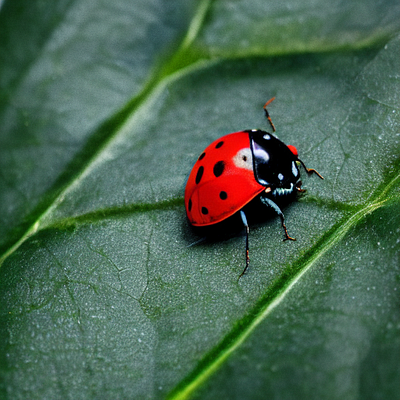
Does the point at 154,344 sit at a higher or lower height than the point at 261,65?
lower

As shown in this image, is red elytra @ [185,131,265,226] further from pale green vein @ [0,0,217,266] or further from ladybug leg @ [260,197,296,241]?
pale green vein @ [0,0,217,266]

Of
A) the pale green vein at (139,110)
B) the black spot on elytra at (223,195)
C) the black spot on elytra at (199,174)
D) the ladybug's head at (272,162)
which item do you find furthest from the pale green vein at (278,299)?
the pale green vein at (139,110)

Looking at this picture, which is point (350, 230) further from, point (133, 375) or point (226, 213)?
point (133, 375)

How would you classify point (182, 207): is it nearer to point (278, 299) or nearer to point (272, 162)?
point (272, 162)

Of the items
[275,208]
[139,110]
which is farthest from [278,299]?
[139,110]

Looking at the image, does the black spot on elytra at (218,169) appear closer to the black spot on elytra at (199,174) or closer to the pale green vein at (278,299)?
the black spot on elytra at (199,174)

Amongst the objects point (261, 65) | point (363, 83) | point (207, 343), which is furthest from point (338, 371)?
point (261, 65)

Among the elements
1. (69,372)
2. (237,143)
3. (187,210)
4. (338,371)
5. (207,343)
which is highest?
(237,143)

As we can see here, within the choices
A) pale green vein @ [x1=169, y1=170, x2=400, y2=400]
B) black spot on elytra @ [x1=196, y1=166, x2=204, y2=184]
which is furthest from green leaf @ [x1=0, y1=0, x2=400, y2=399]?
black spot on elytra @ [x1=196, y1=166, x2=204, y2=184]
